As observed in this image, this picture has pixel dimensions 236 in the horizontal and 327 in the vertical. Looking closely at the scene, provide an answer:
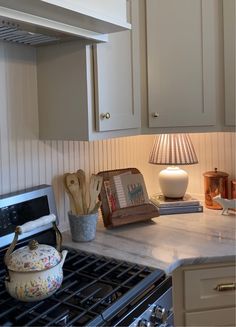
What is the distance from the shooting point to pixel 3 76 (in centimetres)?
152

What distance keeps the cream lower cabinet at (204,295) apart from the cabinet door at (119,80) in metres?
0.68

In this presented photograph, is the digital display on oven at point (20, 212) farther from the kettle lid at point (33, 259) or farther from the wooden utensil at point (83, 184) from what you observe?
the kettle lid at point (33, 259)

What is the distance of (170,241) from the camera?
5.17 feet

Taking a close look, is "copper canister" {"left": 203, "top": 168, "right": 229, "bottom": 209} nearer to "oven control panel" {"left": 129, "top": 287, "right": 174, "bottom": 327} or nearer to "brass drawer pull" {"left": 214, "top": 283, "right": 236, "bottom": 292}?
"brass drawer pull" {"left": 214, "top": 283, "right": 236, "bottom": 292}

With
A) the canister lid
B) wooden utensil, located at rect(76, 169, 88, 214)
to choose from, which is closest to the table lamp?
the canister lid

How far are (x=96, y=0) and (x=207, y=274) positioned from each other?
1088 millimetres

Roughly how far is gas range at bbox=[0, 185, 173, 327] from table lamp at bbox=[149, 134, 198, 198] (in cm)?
76

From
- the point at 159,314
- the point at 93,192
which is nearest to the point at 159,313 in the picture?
the point at 159,314

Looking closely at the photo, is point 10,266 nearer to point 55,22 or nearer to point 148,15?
point 55,22

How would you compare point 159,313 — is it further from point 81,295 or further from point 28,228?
point 28,228

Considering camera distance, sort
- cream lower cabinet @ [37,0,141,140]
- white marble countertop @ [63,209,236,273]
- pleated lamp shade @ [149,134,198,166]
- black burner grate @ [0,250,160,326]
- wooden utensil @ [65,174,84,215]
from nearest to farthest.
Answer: black burner grate @ [0,250,160,326] → white marble countertop @ [63,209,236,273] → cream lower cabinet @ [37,0,141,140] → wooden utensil @ [65,174,84,215] → pleated lamp shade @ [149,134,198,166]

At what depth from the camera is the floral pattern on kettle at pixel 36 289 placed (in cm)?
107

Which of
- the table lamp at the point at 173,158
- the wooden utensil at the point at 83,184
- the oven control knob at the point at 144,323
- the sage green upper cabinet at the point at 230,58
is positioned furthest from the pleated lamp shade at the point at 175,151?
the oven control knob at the point at 144,323

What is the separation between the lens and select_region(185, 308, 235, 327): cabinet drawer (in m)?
1.47
